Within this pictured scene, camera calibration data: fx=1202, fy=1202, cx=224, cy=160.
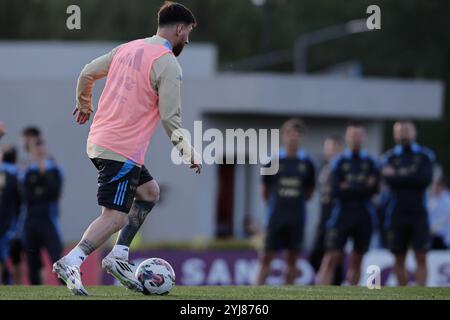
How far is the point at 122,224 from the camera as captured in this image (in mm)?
9516

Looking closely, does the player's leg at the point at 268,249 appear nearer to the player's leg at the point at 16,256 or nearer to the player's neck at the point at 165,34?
the player's leg at the point at 16,256

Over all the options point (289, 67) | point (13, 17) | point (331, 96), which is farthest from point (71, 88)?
point (289, 67)

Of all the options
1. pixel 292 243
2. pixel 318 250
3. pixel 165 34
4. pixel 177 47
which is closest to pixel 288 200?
pixel 292 243

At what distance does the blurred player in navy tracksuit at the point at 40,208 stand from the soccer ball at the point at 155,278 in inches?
265

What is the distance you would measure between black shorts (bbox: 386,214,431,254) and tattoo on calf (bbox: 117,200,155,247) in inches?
254

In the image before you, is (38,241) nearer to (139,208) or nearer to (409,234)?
(409,234)

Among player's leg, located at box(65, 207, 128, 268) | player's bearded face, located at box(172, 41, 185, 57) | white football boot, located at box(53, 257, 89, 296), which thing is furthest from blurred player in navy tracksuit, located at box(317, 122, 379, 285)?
white football boot, located at box(53, 257, 89, 296)

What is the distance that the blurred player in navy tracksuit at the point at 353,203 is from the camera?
1606cm

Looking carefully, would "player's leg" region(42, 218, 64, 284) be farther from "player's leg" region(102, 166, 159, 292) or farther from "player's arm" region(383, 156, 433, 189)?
"player's leg" region(102, 166, 159, 292)

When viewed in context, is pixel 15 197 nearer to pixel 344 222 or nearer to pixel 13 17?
pixel 344 222

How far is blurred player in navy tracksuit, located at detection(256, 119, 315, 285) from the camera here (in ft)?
54.6

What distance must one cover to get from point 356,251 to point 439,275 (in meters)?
4.02

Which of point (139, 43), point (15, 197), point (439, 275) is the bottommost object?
point (439, 275)

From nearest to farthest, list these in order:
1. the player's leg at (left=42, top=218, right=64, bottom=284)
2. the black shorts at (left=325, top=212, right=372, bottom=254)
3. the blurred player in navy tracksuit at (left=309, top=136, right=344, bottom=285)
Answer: the black shorts at (left=325, top=212, right=372, bottom=254), the player's leg at (left=42, top=218, right=64, bottom=284), the blurred player in navy tracksuit at (left=309, top=136, right=344, bottom=285)
